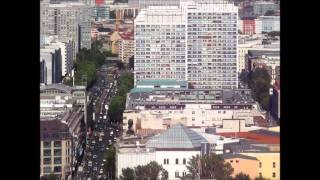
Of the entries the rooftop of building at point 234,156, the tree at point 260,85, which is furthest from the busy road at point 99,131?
the tree at point 260,85

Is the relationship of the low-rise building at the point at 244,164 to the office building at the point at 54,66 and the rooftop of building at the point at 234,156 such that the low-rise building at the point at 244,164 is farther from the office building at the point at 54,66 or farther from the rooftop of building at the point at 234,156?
the office building at the point at 54,66

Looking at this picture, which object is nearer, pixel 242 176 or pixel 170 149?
pixel 242 176

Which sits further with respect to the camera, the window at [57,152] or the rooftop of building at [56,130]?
the window at [57,152]

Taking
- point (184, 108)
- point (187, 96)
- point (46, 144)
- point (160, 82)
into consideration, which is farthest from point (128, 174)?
point (160, 82)

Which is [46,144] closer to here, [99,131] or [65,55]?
[99,131]

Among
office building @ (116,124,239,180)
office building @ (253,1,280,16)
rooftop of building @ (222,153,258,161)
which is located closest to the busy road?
office building @ (116,124,239,180)

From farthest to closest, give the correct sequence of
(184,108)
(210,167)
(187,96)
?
(187,96) < (184,108) < (210,167)
